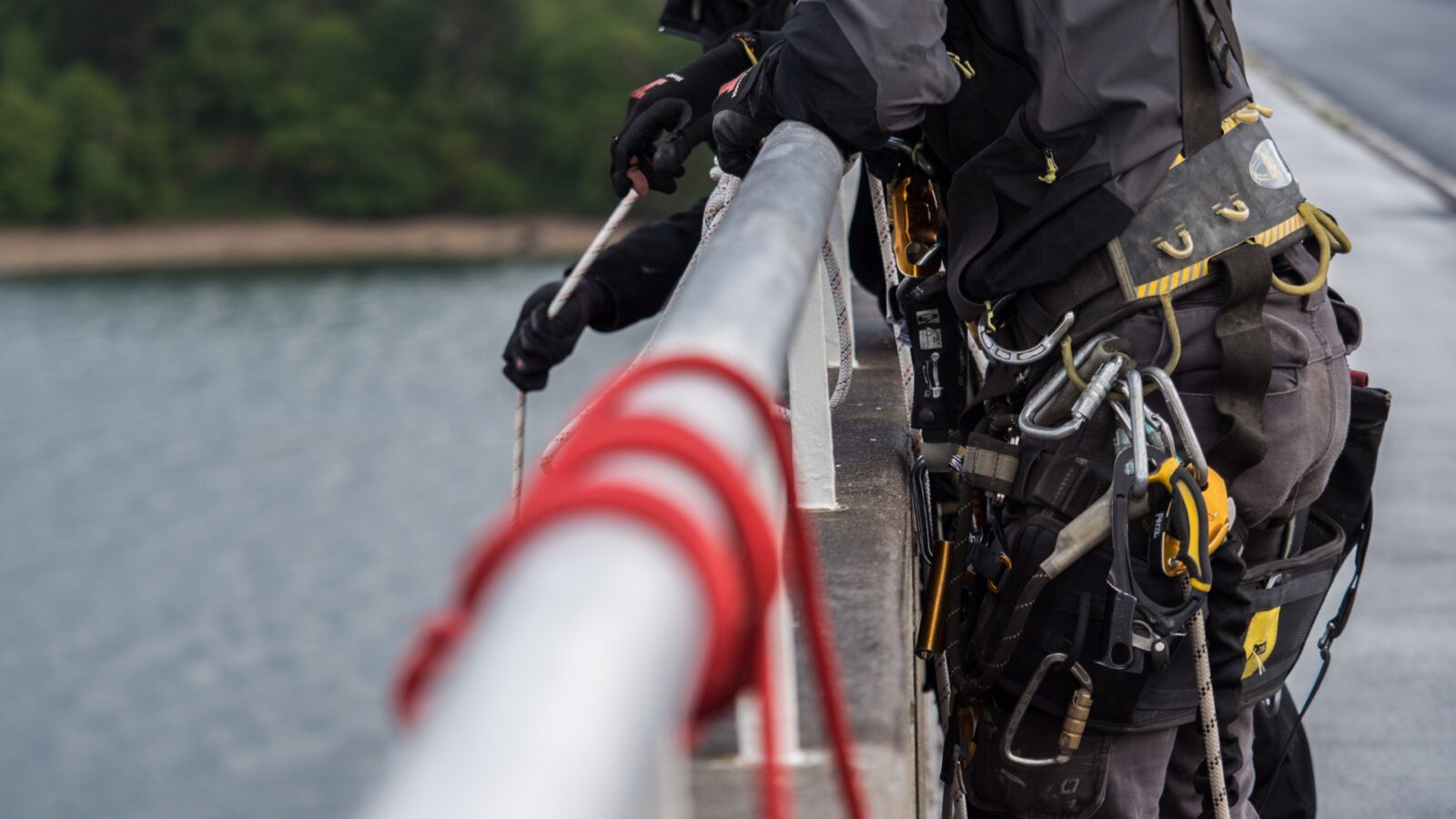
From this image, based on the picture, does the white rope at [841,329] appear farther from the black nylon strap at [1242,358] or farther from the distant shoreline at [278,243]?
the distant shoreline at [278,243]

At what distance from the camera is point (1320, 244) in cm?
220

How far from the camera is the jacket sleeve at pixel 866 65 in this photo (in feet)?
6.12

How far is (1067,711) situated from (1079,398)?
428 mm

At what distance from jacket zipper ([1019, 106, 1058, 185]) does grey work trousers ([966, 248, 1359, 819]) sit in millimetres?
220

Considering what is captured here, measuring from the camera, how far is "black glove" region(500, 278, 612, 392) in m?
3.48

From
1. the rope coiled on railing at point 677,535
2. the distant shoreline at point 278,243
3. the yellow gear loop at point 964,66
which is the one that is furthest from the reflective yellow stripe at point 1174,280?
the distant shoreline at point 278,243

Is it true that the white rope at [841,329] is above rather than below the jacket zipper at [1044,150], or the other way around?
below

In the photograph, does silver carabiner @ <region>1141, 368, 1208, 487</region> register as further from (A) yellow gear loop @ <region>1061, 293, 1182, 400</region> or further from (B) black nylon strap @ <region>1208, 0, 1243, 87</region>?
(B) black nylon strap @ <region>1208, 0, 1243, 87</region>

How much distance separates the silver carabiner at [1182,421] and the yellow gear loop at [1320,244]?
0.22 meters

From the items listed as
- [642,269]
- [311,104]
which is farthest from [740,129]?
[311,104]

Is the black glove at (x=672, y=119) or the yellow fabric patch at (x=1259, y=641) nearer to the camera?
the yellow fabric patch at (x=1259, y=641)

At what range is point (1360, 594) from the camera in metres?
4.08

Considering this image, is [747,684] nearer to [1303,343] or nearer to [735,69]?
[1303,343]

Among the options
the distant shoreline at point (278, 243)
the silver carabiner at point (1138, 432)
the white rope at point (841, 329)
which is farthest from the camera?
the distant shoreline at point (278, 243)
